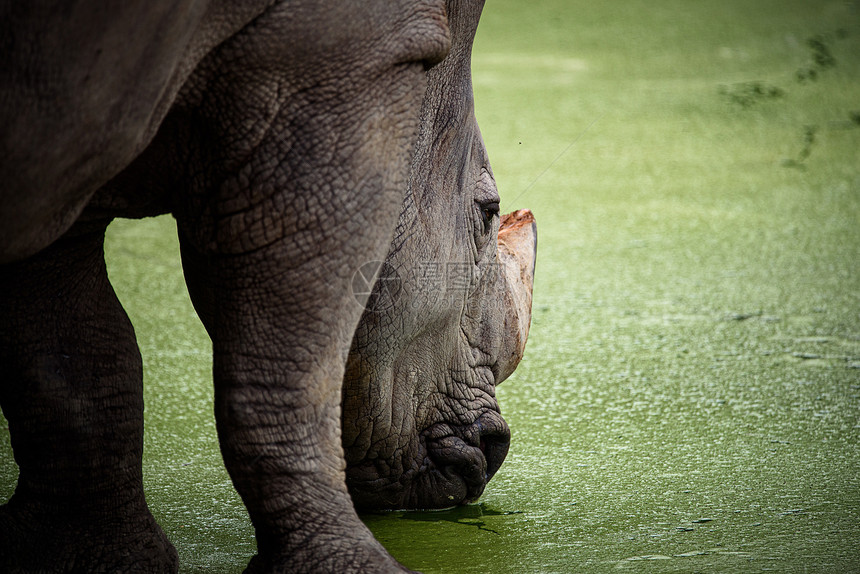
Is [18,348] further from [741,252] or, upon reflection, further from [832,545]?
[741,252]

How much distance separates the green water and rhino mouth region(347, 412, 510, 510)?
3cm

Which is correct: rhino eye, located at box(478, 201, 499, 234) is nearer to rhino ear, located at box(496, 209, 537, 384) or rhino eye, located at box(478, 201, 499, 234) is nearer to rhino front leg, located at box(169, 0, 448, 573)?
rhino ear, located at box(496, 209, 537, 384)

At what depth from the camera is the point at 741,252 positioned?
3.27 meters

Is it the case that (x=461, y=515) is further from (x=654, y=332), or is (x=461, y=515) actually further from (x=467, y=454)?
(x=654, y=332)

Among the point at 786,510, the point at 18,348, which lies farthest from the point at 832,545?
the point at 18,348

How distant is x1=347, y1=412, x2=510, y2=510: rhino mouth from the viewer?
5.55ft

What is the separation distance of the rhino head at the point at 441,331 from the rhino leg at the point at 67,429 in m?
0.31

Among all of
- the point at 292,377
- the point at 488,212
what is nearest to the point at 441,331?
the point at 488,212

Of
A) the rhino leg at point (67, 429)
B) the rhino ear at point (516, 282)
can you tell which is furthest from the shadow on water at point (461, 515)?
the rhino leg at point (67, 429)

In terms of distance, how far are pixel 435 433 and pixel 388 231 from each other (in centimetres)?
48

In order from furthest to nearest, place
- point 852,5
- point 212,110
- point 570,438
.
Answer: point 852,5 → point 570,438 → point 212,110

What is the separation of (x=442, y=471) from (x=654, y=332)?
1.09 metres

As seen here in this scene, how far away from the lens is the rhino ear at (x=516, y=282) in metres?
1.77

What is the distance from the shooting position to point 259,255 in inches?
49.0
